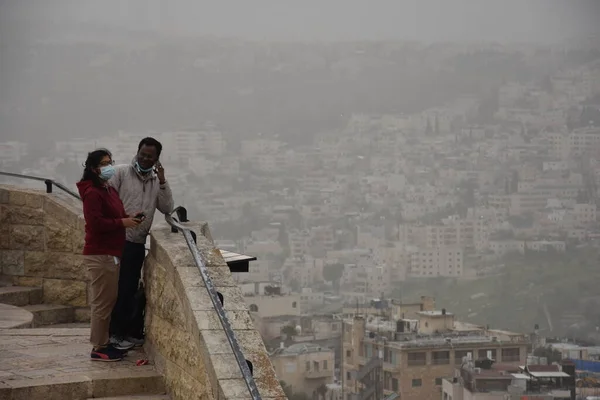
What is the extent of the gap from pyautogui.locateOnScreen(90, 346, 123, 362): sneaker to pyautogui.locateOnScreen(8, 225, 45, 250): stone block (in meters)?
3.41

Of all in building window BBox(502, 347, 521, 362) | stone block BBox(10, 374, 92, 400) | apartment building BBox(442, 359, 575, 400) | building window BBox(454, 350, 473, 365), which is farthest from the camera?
building window BBox(502, 347, 521, 362)

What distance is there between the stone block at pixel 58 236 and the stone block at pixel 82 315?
0.57 metres

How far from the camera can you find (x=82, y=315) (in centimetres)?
1002

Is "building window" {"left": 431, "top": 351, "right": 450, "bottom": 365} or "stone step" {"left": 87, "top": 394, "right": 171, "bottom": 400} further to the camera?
"building window" {"left": 431, "top": 351, "right": 450, "bottom": 365}

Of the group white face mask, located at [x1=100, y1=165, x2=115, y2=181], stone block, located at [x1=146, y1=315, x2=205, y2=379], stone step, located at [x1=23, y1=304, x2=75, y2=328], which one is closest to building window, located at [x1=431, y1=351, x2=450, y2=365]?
stone step, located at [x1=23, y1=304, x2=75, y2=328]

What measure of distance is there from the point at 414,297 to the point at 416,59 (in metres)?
34.8

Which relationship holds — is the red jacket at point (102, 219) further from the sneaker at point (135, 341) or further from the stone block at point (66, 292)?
the stone block at point (66, 292)

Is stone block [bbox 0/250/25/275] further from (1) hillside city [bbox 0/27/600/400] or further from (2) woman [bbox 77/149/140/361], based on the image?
(1) hillside city [bbox 0/27/600/400]

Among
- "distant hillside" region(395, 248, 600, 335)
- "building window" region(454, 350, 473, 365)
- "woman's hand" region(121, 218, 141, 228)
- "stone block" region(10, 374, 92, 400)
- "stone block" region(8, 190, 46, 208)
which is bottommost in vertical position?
"building window" region(454, 350, 473, 365)

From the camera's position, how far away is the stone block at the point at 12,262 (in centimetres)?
1030

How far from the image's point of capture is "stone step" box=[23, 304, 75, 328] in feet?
32.0

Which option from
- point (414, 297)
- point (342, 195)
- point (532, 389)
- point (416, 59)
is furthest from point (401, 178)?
point (532, 389)

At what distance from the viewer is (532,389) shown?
203 feet

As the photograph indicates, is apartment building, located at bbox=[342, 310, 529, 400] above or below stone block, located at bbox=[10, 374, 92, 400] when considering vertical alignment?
below
